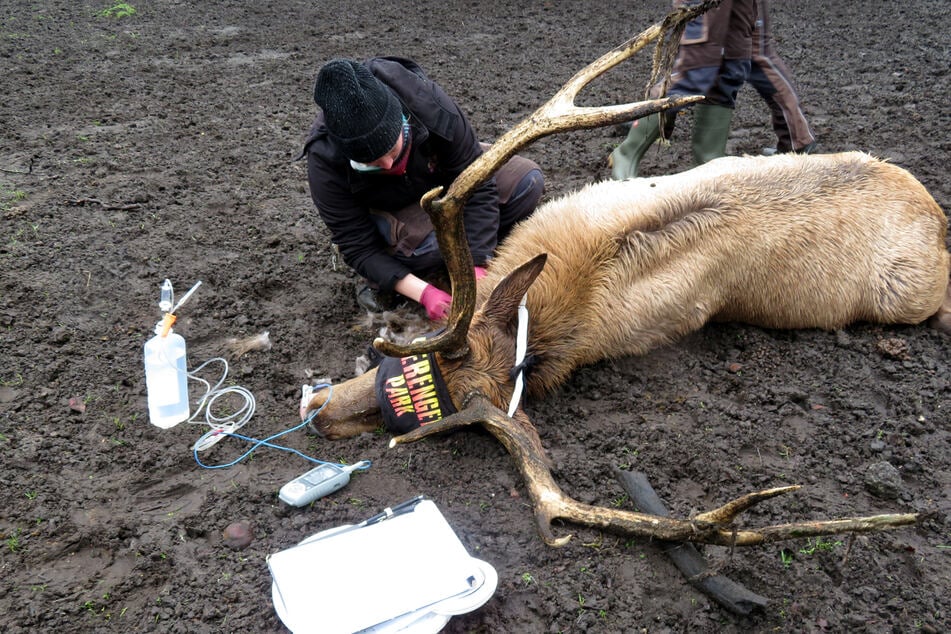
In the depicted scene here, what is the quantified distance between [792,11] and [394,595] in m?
10.6

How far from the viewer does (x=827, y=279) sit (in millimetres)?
4297

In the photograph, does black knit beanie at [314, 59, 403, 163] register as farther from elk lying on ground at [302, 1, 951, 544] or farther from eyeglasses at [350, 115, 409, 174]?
elk lying on ground at [302, 1, 951, 544]

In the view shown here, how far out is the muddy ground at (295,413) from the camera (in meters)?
2.83

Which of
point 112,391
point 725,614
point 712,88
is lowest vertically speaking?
point 112,391

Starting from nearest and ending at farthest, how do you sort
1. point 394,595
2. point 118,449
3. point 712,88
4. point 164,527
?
1. point 394,595
2. point 164,527
3. point 118,449
4. point 712,88

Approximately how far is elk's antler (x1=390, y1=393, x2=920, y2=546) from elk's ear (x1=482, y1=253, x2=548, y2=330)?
Answer: 1.49 feet

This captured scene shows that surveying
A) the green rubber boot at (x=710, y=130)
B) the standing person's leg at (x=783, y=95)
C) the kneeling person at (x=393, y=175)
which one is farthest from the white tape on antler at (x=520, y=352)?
the standing person's leg at (x=783, y=95)

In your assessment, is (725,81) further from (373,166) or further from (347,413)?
(347,413)

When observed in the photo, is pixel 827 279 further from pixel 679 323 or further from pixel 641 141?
pixel 641 141

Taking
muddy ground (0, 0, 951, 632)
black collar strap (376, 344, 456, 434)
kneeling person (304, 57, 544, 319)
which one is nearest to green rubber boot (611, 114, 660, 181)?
muddy ground (0, 0, 951, 632)

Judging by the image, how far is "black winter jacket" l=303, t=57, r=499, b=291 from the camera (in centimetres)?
411

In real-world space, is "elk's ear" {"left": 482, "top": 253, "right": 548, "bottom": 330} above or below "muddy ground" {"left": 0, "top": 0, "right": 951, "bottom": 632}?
above

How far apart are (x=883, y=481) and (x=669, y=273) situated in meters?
1.49

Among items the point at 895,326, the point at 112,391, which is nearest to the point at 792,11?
the point at 895,326
